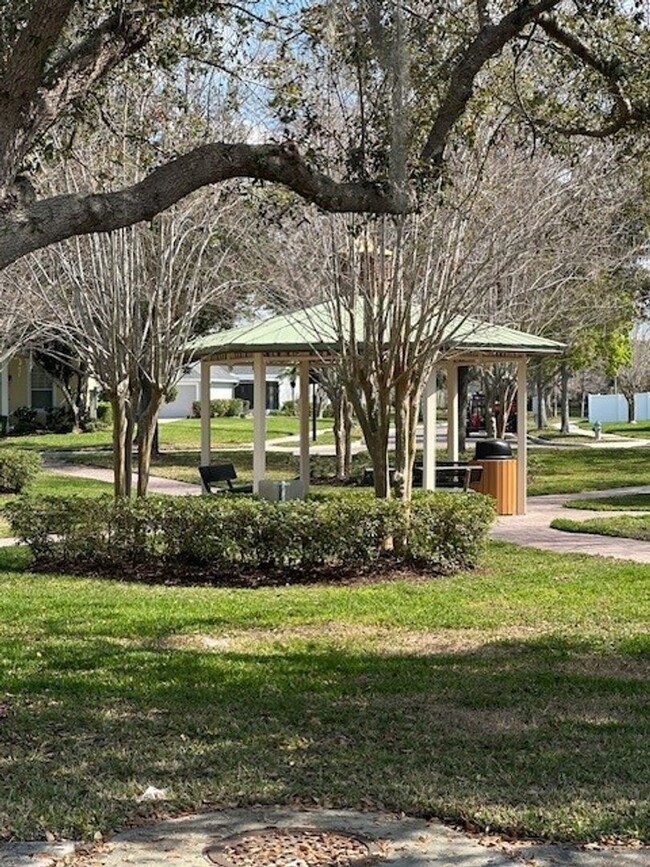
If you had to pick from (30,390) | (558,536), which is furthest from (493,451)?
(30,390)

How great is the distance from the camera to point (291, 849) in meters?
4.84

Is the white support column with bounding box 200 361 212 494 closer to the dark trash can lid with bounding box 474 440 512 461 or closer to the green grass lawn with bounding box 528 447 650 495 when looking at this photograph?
the dark trash can lid with bounding box 474 440 512 461

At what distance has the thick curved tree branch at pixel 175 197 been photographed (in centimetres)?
613

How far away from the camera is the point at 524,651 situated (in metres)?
9.26

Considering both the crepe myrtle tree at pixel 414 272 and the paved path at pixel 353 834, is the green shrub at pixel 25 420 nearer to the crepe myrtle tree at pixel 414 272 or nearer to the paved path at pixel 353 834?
the crepe myrtle tree at pixel 414 272

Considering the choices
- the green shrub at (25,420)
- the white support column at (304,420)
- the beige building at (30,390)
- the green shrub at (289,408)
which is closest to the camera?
the white support column at (304,420)

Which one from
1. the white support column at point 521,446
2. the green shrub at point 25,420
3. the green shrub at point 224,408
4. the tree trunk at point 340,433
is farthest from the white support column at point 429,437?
the green shrub at point 224,408

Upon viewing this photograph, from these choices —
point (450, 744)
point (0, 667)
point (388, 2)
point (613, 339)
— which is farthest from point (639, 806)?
point (613, 339)

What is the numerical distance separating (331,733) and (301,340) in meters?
12.3

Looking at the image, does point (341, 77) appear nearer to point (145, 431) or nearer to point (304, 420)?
point (145, 431)

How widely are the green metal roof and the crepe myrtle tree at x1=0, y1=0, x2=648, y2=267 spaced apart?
5.49m

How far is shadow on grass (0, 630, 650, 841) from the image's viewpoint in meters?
5.36

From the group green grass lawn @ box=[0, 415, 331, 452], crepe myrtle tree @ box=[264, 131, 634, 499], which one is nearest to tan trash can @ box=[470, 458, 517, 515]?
crepe myrtle tree @ box=[264, 131, 634, 499]

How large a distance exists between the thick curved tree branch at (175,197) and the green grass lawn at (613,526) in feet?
35.4
